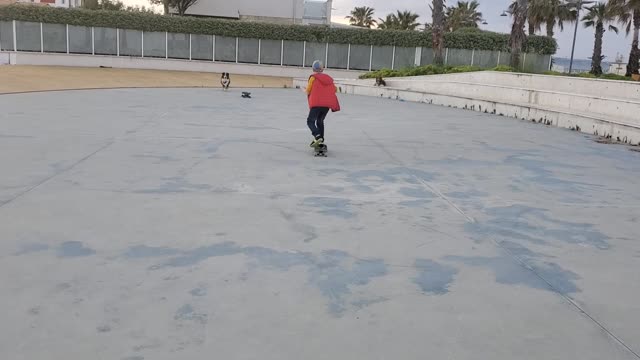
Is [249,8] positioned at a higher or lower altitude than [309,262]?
higher

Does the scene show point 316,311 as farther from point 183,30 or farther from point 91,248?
point 183,30

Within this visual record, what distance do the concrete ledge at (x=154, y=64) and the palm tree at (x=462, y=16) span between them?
32.6 m

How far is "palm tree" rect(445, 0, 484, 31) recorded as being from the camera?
72.2 meters

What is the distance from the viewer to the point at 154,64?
1684 inches

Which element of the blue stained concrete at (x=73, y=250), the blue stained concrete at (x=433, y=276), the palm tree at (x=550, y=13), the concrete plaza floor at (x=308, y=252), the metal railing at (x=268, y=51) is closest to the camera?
the concrete plaza floor at (x=308, y=252)

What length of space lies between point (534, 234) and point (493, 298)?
197 centimetres

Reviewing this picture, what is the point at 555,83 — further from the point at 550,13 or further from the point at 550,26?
the point at 550,26

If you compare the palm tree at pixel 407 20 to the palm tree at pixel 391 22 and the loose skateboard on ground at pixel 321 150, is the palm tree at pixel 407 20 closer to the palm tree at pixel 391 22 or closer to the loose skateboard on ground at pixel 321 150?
the palm tree at pixel 391 22

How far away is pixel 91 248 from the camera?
5.14m

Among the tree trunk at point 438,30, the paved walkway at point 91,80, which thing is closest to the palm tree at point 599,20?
the tree trunk at point 438,30

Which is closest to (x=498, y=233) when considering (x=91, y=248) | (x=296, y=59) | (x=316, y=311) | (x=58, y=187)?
(x=316, y=311)

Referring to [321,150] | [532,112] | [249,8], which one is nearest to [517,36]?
[532,112]

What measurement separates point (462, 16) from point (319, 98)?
223 feet

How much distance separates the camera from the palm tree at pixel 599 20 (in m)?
37.6
